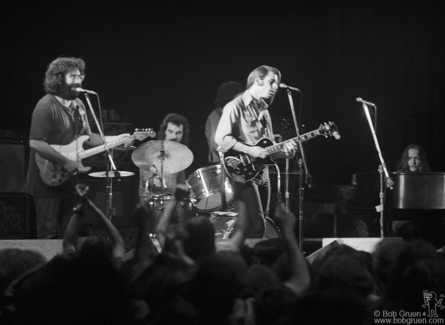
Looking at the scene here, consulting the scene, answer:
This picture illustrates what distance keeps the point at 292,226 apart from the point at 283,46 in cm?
888

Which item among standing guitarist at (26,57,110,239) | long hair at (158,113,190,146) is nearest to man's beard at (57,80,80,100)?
standing guitarist at (26,57,110,239)

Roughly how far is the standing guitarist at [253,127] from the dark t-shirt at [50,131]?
1735mm

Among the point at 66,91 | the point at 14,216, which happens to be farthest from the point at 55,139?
the point at 14,216

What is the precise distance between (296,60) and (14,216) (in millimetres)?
5699

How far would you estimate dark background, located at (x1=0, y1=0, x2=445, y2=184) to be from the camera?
37.0ft

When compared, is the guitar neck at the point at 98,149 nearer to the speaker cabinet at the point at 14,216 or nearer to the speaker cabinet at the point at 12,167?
the speaker cabinet at the point at 14,216

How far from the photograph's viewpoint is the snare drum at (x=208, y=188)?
26.7 feet

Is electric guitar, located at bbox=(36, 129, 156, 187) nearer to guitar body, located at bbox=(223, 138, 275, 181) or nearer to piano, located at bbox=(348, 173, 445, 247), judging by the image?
guitar body, located at bbox=(223, 138, 275, 181)

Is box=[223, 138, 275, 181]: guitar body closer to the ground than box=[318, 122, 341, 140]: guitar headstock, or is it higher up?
closer to the ground

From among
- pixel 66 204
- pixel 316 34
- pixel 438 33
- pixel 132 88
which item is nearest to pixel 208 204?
pixel 66 204

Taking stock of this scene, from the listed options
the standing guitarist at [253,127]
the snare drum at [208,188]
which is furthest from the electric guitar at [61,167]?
the snare drum at [208,188]

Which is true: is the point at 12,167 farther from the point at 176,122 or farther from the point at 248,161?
the point at 248,161

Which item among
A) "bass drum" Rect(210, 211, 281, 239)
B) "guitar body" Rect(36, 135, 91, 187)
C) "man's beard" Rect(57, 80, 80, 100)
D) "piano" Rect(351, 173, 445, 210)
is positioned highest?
"man's beard" Rect(57, 80, 80, 100)

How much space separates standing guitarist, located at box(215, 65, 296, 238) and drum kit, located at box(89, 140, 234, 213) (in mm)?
774
